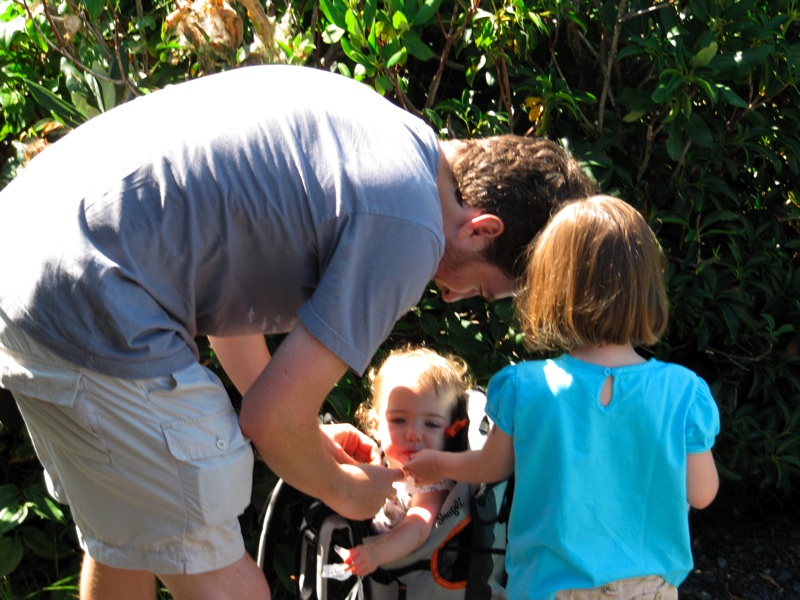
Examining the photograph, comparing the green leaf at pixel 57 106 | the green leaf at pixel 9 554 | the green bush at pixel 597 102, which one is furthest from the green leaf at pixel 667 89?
the green leaf at pixel 9 554

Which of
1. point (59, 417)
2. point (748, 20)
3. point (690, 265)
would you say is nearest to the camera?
point (59, 417)

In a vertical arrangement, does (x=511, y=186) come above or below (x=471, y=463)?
above

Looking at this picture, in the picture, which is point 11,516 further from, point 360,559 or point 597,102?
point 597,102

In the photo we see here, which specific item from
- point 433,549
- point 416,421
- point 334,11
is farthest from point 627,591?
point 334,11

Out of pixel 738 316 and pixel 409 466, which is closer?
pixel 409 466

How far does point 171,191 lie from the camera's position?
210cm

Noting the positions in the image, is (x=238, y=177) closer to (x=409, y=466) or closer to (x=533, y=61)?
(x=409, y=466)

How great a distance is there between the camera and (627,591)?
246cm

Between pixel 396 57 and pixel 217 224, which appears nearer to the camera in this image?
pixel 217 224

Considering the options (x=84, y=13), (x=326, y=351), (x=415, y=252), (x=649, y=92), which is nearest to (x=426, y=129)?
(x=415, y=252)

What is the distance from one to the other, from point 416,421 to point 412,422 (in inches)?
0.5

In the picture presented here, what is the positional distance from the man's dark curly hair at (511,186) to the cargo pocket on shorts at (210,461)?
0.76 metres

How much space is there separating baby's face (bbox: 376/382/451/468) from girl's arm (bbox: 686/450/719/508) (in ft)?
2.61

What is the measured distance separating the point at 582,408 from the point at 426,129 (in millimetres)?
736
